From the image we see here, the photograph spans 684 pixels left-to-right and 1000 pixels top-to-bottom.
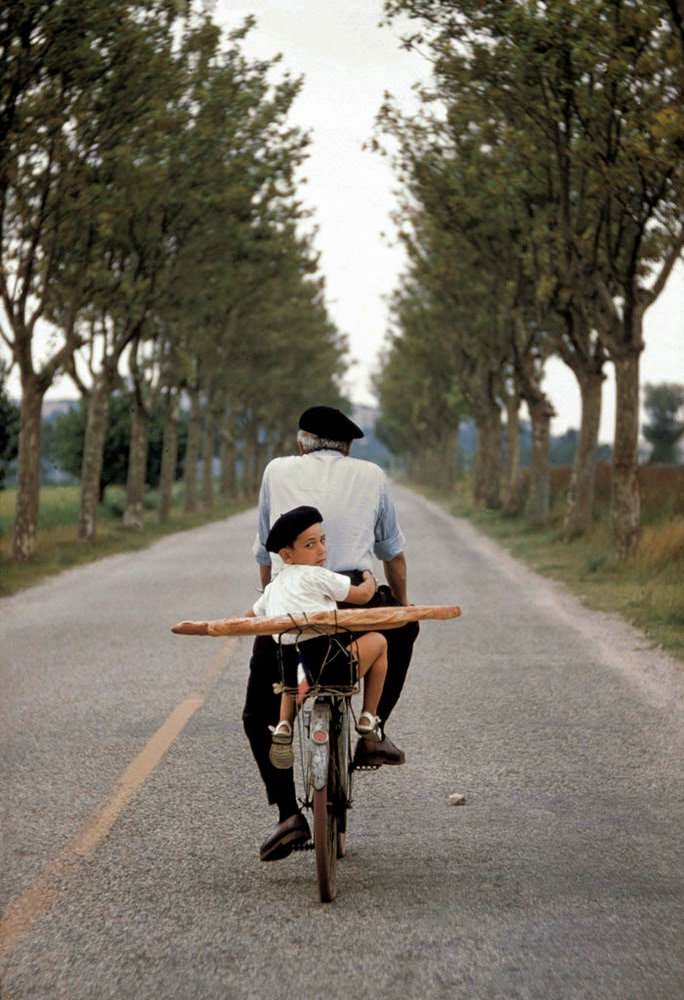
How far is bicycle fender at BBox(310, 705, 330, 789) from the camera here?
199 inches

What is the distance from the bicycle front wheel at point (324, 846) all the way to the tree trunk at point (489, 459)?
40.1 m

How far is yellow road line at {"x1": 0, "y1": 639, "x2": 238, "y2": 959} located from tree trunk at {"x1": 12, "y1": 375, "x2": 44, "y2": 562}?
15471 mm

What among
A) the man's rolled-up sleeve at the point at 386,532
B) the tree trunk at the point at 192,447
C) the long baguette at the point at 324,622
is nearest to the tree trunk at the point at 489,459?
the tree trunk at the point at 192,447

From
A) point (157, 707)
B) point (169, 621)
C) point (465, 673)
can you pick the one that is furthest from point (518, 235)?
point (157, 707)

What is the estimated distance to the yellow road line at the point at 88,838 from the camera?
4.91 m

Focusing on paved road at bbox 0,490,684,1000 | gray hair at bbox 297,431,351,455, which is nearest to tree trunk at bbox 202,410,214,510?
paved road at bbox 0,490,684,1000

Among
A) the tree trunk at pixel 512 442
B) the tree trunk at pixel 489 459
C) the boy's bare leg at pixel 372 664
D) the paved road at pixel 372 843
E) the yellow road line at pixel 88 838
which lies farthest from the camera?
the tree trunk at pixel 489 459

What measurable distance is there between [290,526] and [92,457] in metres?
25.7

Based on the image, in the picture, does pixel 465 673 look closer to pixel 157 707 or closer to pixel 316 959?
pixel 157 707

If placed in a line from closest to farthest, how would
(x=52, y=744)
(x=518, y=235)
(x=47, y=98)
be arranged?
(x=52, y=744), (x=47, y=98), (x=518, y=235)

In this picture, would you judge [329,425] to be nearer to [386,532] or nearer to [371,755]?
[386,532]

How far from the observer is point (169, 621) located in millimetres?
14789

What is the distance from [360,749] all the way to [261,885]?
756mm

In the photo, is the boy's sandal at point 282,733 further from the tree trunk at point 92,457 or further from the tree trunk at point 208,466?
the tree trunk at point 208,466
